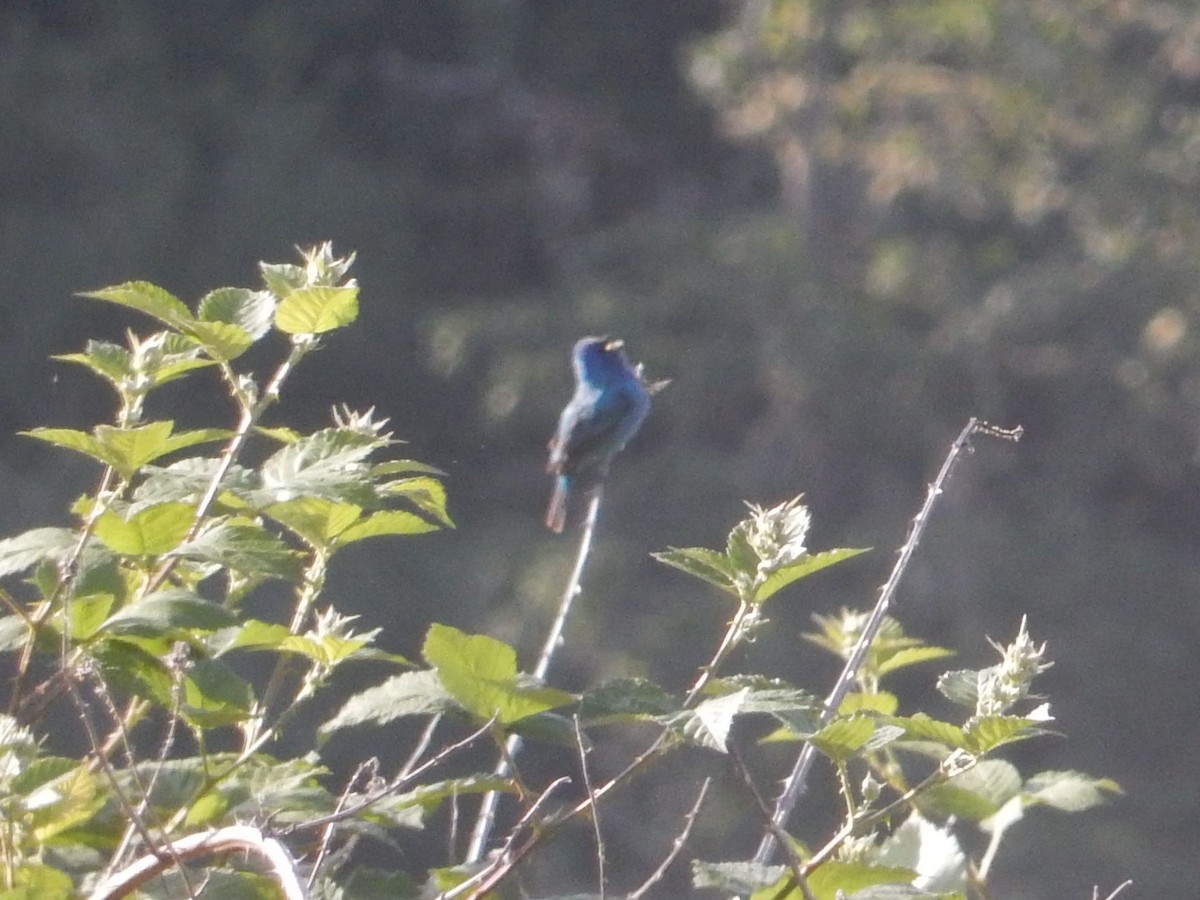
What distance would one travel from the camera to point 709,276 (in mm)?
12445

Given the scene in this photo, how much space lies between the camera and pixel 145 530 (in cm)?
110

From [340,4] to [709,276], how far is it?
438 centimetres

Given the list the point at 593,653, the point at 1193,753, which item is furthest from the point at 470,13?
the point at 1193,753

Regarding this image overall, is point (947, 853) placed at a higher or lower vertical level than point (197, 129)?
lower

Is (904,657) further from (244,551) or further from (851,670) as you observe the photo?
(244,551)

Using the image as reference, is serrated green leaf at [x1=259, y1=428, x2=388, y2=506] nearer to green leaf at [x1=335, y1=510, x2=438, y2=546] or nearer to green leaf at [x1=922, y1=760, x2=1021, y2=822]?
green leaf at [x1=335, y1=510, x2=438, y2=546]

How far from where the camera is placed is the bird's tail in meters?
4.60

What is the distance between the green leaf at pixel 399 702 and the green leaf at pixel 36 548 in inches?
6.3

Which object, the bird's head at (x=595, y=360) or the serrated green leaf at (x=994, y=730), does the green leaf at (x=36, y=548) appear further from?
the bird's head at (x=595, y=360)

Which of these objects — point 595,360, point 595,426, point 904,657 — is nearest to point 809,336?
point 595,360

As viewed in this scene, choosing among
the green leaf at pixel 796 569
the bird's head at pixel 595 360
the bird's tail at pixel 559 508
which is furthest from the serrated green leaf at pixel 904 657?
the bird's head at pixel 595 360

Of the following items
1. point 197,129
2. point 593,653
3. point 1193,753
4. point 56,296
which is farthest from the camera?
point 197,129

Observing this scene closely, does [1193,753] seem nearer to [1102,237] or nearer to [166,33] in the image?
[1102,237]

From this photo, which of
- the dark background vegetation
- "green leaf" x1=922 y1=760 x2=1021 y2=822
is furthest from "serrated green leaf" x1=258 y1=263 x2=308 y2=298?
the dark background vegetation
